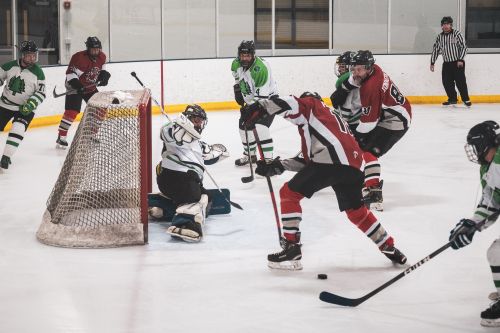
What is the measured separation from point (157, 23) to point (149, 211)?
255 inches

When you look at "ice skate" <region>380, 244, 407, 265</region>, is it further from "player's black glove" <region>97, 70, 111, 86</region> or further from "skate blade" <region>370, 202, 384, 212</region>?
"player's black glove" <region>97, 70, 111, 86</region>

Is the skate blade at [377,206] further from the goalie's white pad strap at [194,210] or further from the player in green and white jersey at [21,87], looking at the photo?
the player in green and white jersey at [21,87]

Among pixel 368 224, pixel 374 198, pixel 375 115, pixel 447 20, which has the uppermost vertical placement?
pixel 447 20

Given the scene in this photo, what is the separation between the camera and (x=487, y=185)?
425 cm

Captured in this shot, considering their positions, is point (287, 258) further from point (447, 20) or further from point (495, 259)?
point (447, 20)

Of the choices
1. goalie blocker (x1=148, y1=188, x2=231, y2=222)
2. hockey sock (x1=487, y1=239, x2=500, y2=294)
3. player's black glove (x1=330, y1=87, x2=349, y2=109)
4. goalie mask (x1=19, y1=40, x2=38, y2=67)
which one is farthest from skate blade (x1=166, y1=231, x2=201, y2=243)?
goalie mask (x1=19, y1=40, x2=38, y2=67)

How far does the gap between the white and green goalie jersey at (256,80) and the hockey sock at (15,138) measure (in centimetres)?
174

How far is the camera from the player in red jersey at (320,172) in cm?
520

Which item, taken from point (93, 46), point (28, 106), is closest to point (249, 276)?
point (28, 106)

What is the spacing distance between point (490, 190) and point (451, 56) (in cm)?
856

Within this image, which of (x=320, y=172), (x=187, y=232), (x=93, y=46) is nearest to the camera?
(x=320, y=172)

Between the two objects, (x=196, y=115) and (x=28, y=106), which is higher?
(x=196, y=115)

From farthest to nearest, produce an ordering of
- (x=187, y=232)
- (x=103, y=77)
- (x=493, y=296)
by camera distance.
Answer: (x=103, y=77), (x=187, y=232), (x=493, y=296)

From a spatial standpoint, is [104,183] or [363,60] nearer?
[104,183]
